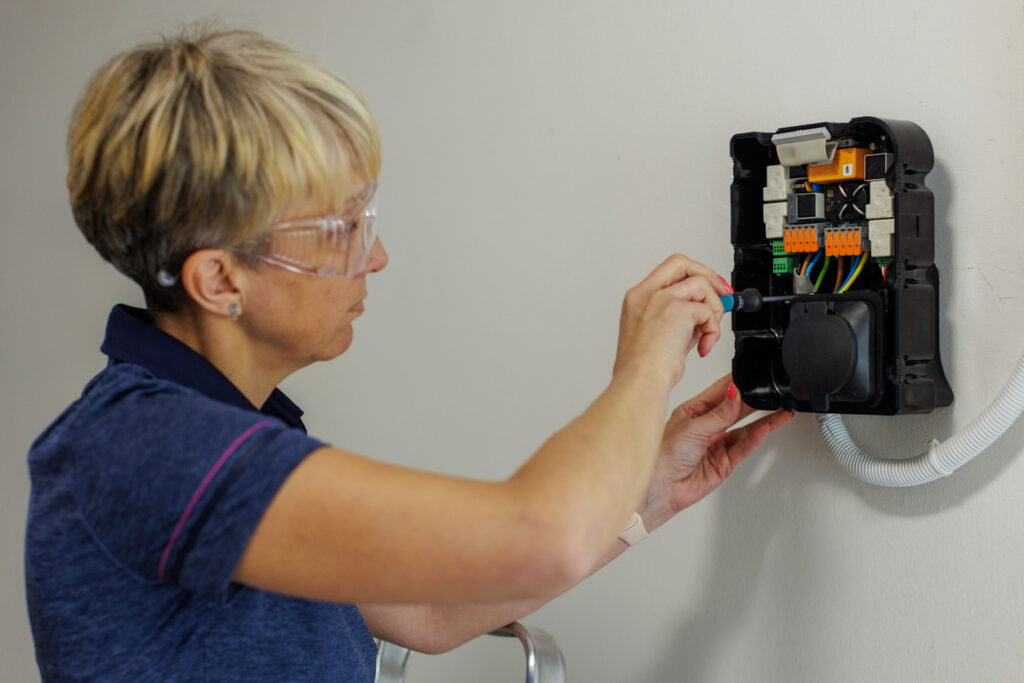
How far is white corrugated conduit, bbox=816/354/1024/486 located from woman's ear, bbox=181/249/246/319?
Answer: 26.6 inches

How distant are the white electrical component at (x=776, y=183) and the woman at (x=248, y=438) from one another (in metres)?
0.15

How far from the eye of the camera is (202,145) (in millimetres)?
875

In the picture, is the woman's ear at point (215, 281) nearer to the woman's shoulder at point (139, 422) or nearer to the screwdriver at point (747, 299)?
the woman's shoulder at point (139, 422)

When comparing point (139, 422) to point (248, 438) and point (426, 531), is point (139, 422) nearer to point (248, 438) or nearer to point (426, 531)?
point (248, 438)

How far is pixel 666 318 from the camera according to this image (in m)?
0.97

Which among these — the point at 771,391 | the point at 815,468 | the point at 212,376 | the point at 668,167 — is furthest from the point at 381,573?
the point at 668,167

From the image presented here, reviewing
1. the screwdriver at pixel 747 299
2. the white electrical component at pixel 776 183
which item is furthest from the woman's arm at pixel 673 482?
the white electrical component at pixel 776 183

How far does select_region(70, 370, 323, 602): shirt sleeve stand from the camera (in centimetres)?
77

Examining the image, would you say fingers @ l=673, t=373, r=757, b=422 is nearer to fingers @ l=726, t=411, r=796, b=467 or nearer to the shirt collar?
fingers @ l=726, t=411, r=796, b=467

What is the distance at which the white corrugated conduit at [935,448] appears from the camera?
1.01m

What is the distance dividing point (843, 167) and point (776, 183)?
81 mm

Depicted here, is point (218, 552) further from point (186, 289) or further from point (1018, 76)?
point (1018, 76)

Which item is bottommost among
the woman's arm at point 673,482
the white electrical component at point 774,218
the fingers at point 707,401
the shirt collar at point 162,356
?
the woman's arm at point 673,482

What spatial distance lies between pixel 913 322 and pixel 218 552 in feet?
2.35
